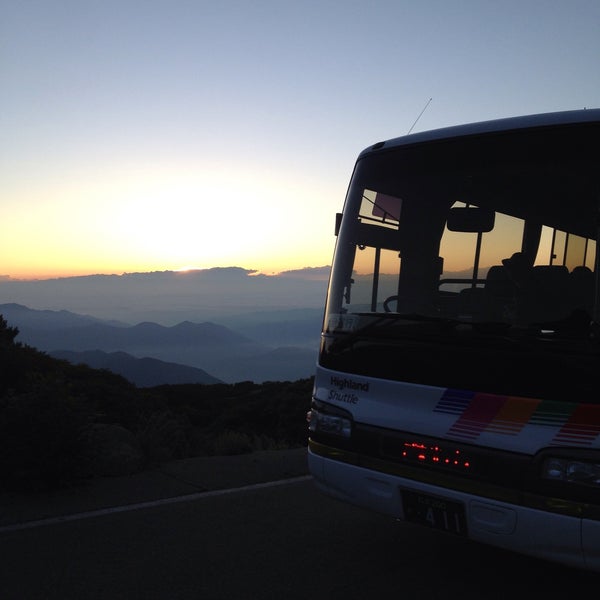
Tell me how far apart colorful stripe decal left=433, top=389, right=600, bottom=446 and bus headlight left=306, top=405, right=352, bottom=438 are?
735 millimetres

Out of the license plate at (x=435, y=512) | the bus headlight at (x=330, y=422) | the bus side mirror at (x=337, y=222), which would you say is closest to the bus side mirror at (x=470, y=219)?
the bus side mirror at (x=337, y=222)

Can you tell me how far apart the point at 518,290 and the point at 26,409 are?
15.9 feet

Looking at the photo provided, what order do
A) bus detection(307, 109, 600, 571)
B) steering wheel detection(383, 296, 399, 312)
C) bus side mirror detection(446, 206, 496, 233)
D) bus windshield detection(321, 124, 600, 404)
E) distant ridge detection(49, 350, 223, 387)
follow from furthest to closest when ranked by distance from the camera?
1. distant ridge detection(49, 350, 223, 387)
2. steering wheel detection(383, 296, 399, 312)
3. bus side mirror detection(446, 206, 496, 233)
4. bus windshield detection(321, 124, 600, 404)
5. bus detection(307, 109, 600, 571)

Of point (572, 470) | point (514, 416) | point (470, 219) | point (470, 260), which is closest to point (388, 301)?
point (470, 260)

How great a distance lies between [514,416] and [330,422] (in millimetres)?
1375

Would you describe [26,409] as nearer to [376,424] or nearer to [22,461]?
[22,461]

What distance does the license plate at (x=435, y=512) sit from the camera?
384 centimetres

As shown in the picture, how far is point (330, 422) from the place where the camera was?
182 inches

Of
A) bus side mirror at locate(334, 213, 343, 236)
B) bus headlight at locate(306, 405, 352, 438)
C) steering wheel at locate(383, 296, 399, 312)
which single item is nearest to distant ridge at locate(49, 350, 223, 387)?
bus side mirror at locate(334, 213, 343, 236)

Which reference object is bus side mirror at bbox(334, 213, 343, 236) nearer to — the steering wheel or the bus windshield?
the bus windshield

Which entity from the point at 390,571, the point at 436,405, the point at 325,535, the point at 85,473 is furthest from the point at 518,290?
the point at 85,473

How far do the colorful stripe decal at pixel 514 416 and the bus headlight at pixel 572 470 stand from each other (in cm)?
10

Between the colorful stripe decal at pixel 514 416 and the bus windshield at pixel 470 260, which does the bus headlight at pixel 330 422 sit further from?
the colorful stripe decal at pixel 514 416

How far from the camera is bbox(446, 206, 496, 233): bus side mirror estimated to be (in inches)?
167
